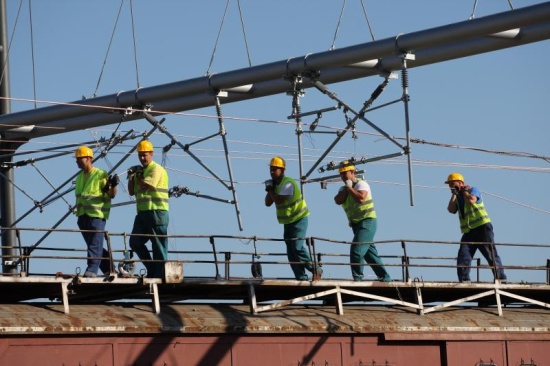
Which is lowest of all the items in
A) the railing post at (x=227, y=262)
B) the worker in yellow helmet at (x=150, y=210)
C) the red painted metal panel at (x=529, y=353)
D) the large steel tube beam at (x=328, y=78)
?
the red painted metal panel at (x=529, y=353)

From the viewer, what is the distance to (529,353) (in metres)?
27.9

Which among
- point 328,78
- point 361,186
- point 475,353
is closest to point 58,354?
point 361,186

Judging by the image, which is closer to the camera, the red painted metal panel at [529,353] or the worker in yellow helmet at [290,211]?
the worker in yellow helmet at [290,211]

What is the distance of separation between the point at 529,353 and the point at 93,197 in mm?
9762

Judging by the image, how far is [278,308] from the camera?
25.2 m

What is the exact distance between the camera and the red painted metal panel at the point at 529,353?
27.7 meters

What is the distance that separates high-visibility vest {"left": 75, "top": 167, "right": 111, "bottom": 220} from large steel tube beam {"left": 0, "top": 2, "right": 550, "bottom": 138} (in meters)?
7.38

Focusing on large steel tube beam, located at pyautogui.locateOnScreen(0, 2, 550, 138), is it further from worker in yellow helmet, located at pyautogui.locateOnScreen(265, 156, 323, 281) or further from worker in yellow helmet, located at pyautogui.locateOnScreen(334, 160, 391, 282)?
worker in yellow helmet, located at pyautogui.locateOnScreen(265, 156, 323, 281)

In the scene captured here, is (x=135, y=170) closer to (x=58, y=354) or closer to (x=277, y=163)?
(x=277, y=163)

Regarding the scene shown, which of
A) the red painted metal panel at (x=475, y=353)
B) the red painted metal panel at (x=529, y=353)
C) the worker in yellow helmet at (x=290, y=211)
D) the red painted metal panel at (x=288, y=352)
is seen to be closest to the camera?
the red painted metal panel at (x=288, y=352)

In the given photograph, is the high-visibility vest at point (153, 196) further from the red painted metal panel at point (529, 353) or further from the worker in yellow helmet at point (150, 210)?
the red painted metal panel at point (529, 353)

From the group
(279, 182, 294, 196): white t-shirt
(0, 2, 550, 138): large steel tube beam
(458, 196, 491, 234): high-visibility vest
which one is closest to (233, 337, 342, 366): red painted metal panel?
(279, 182, 294, 196): white t-shirt

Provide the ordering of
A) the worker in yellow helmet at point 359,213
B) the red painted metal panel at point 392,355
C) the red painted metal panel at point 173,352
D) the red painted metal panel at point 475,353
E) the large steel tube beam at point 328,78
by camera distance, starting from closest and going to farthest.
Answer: the red painted metal panel at point 173,352 → the red painted metal panel at point 392,355 → the red painted metal panel at point 475,353 → the worker in yellow helmet at point 359,213 → the large steel tube beam at point 328,78

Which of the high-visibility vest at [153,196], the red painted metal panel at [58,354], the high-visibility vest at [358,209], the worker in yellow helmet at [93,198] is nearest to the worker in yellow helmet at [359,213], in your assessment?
the high-visibility vest at [358,209]
